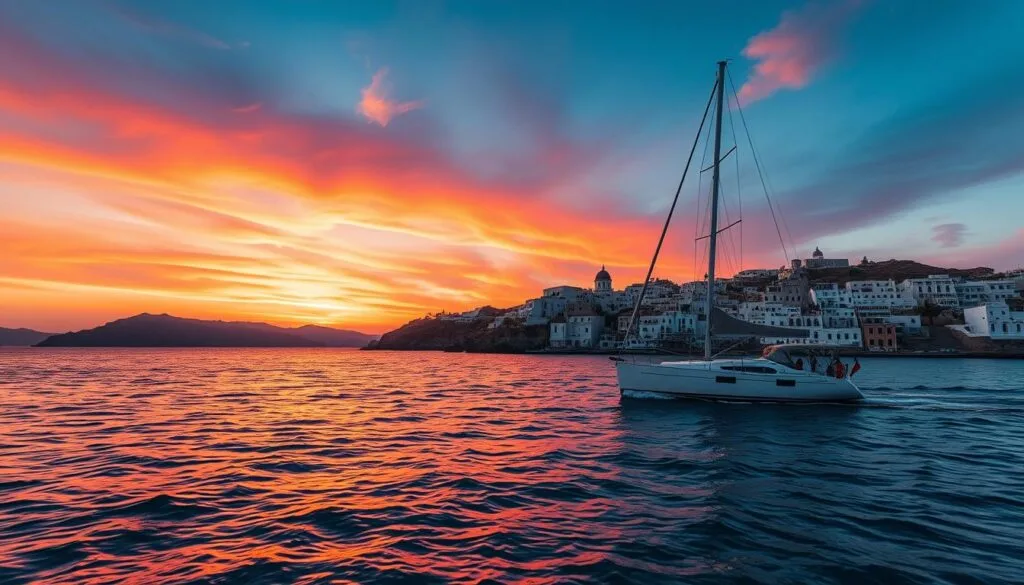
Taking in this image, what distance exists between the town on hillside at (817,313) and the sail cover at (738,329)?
7453 centimetres

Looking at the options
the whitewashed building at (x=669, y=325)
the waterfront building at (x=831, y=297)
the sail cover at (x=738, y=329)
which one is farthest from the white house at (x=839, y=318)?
the sail cover at (x=738, y=329)

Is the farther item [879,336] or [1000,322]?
[879,336]

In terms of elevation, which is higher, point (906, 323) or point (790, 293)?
point (790, 293)

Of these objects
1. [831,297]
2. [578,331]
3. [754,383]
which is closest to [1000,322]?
[831,297]

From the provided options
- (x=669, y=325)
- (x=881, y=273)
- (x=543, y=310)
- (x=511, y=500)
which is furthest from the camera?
(x=881, y=273)

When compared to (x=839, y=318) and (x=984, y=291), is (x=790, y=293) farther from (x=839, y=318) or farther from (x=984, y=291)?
(x=984, y=291)

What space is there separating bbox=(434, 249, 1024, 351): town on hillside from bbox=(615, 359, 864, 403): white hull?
250 feet

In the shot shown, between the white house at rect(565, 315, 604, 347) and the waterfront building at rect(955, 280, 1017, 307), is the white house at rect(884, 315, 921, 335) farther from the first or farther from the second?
the white house at rect(565, 315, 604, 347)

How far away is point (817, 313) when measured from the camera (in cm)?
12175

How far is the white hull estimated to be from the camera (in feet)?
80.4

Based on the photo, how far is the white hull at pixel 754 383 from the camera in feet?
80.4

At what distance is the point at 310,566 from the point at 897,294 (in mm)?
167170

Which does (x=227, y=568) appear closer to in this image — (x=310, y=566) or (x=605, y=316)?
(x=310, y=566)

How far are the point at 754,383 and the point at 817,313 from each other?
11629 cm
